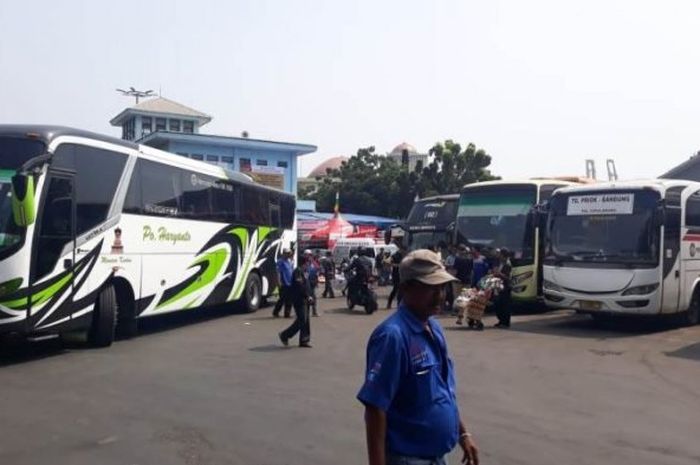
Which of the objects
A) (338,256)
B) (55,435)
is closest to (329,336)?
(55,435)

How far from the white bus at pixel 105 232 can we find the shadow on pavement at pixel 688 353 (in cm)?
894

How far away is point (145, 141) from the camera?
4156 cm

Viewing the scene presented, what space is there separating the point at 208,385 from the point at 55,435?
2.62 metres

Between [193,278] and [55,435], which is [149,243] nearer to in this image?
[193,278]

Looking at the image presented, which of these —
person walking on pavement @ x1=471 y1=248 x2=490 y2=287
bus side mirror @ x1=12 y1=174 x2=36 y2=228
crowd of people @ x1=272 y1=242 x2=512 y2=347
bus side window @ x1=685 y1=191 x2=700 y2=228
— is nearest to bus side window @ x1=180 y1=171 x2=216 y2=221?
crowd of people @ x1=272 y1=242 x2=512 y2=347

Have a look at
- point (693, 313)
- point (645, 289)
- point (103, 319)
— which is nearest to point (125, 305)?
point (103, 319)

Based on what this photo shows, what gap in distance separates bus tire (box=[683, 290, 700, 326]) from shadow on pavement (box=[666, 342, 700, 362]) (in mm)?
3500

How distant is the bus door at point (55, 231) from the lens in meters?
10.7

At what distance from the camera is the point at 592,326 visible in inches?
647

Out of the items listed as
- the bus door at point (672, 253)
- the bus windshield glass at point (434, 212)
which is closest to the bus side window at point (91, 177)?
the bus door at point (672, 253)

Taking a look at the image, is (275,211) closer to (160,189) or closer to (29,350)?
(160,189)

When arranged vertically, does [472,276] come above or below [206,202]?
below

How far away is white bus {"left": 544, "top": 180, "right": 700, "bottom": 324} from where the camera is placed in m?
15.1

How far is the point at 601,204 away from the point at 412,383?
44.0 ft
